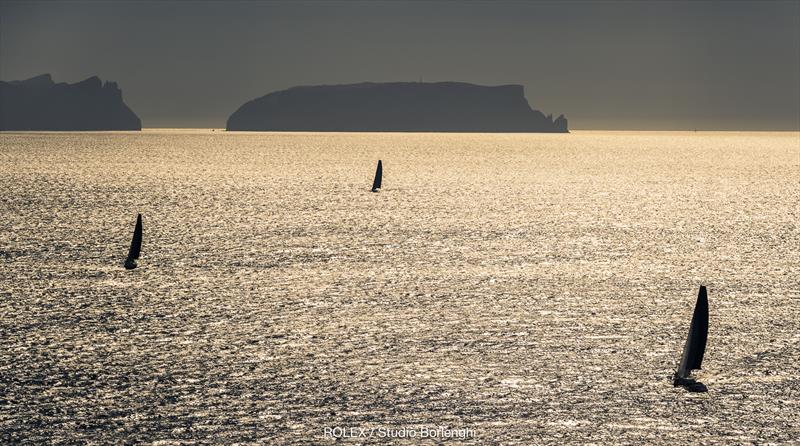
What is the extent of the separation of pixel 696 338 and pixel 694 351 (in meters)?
0.41

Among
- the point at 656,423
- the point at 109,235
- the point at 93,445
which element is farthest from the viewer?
the point at 109,235

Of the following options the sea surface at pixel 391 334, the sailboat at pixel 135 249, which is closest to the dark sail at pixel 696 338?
the sea surface at pixel 391 334

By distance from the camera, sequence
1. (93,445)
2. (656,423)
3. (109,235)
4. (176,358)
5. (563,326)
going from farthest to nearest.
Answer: (109,235)
(563,326)
(176,358)
(656,423)
(93,445)

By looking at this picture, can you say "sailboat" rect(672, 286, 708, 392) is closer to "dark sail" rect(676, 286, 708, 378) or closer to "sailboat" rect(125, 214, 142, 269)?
"dark sail" rect(676, 286, 708, 378)

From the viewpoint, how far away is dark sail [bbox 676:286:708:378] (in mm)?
13234

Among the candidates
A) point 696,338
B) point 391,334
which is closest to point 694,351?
point 696,338

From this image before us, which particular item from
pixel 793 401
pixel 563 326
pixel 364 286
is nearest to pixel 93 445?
pixel 793 401

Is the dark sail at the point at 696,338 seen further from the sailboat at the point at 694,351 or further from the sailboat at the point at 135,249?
the sailboat at the point at 135,249

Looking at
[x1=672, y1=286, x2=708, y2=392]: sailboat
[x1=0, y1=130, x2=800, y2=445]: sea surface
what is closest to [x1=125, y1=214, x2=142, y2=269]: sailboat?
[x1=0, y1=130, x2=800, y2=445]: sea surface

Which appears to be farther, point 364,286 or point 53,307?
point 364,286

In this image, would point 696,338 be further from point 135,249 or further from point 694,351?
point 135,249

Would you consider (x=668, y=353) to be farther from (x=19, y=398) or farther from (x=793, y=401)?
(x=19, y=398)

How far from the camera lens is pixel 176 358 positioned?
15.8 meters

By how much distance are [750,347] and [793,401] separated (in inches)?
154
